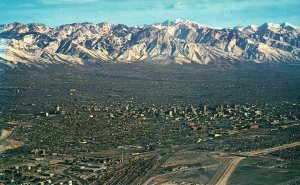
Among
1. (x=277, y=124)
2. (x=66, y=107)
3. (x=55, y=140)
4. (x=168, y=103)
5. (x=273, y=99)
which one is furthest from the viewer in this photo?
(x=273, y=99)

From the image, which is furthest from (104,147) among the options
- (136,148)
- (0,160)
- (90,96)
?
(90,96)

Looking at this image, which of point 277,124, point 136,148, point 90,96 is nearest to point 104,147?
point 136,148

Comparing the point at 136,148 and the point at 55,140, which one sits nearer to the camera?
the point at 136,148

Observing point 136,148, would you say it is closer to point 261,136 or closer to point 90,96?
point 261,136

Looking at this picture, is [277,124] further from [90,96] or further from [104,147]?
[90,96]

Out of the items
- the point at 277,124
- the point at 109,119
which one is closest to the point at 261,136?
the point at 277,124

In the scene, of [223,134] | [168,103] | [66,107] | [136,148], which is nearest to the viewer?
[136,148]

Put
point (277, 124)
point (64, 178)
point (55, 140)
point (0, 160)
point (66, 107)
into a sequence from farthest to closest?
1. point (66, 107)
2. point (277, 124)
3. point (55, 140)
4. point (0, 160)
5. point (64, 178)

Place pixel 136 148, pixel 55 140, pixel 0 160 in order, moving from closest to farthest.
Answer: pixel 0 160, pixel 136 148, pixel 55 140

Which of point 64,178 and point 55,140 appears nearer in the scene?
point 64,178
